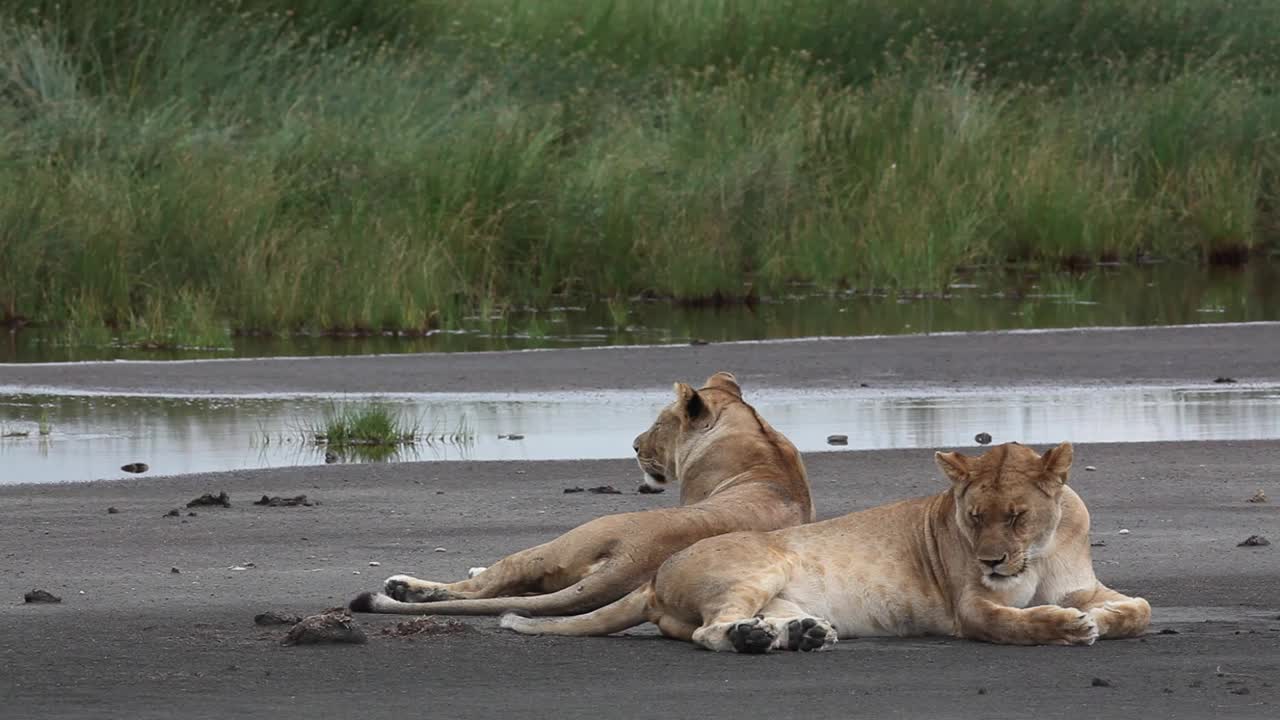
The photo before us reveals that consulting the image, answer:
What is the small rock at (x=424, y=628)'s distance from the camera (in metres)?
7.99

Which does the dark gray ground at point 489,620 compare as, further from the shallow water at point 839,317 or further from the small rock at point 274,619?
the shallow water at point 839,317

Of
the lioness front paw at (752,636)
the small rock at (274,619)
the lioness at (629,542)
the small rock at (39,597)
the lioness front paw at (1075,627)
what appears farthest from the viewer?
the small rock at (39,597)

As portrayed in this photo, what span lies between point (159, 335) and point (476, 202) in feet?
15.4

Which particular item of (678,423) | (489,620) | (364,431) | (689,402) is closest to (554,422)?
(364,431)

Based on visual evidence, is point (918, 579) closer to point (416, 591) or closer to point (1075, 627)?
point (1075, 627)

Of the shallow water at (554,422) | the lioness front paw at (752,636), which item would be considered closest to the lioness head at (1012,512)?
the lioness front paw at (752,636)

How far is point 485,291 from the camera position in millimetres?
24203

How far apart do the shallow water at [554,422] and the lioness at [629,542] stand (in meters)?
4.35

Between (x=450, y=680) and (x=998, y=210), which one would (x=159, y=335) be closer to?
(x=998, y=210)

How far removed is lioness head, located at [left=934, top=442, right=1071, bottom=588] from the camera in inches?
301

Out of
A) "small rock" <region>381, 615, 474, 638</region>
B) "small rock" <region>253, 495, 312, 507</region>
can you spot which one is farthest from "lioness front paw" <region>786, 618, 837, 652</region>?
"small rock" <region>253, 495, 312, 507</region>

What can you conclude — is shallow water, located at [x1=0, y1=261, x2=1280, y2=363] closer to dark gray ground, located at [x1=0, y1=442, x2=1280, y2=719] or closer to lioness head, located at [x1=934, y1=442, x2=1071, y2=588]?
dark gray ground, located at [x1=0, y1=442, x2=1280, y2=719]

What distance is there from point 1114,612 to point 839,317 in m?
15.1

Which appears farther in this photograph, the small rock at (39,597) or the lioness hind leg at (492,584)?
the small rock at (39,597)
